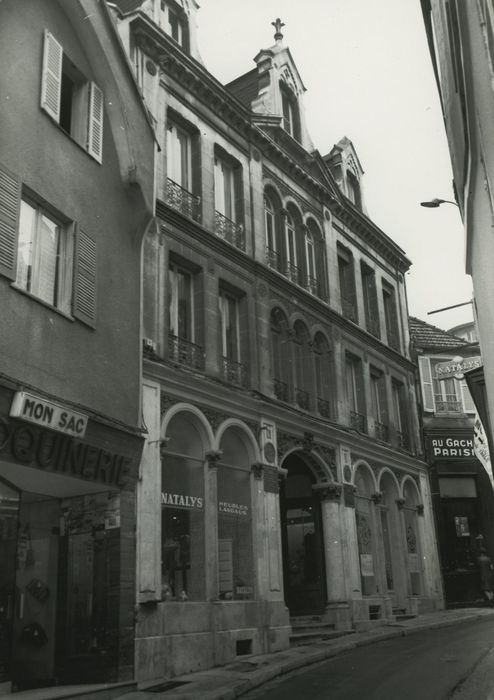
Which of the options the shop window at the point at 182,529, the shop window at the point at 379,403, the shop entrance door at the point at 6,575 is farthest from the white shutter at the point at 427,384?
the shop entrance door at the point at 6,575

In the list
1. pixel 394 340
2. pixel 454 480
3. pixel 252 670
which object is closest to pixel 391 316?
pixel 394 340

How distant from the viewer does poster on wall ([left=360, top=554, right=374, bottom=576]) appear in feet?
77.3

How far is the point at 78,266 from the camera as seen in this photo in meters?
13.4

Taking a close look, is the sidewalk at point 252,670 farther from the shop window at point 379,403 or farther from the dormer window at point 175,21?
the dormer window at point 175,21

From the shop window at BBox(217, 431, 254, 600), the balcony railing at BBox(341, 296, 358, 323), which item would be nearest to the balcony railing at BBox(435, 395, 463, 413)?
the balcony railing at BBox(341, 296, 358, 323)

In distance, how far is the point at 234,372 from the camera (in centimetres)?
1947

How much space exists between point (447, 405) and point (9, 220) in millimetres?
24112

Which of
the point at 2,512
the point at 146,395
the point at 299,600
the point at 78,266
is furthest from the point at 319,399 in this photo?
the point at 2,512

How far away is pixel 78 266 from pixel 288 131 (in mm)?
13850

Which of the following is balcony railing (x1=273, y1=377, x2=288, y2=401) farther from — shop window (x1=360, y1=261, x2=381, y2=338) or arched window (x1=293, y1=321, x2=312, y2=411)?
shop window (x1=360, y1=261, x2=381, y2=338)

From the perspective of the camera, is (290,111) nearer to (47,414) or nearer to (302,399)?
(302,399)

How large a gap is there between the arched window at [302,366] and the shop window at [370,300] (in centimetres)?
549

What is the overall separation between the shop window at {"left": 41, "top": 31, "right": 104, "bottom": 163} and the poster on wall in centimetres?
1445

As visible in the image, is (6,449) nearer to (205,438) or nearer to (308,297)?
(205,438)
